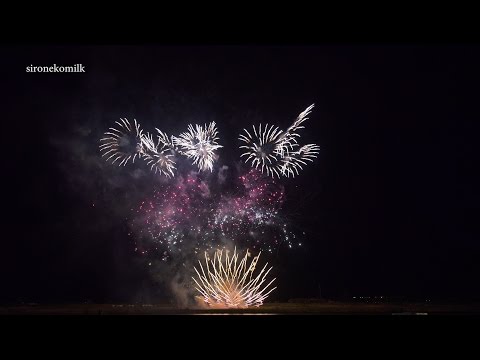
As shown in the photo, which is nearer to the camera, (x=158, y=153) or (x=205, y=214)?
(x=158, y=153)

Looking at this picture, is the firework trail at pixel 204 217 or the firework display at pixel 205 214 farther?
the firework trail at pixel 204 217

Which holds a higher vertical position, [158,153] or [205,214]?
[158,153]

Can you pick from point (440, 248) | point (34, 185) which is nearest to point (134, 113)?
point (34, 185)

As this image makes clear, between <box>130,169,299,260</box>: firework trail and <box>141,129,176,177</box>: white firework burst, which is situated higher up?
<box>141,129,176,177</box>: white firework burst

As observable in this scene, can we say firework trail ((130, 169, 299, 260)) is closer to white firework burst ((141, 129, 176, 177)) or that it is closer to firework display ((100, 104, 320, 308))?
firework display ((100, 104, 320, 308))

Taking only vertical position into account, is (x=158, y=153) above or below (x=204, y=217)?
above

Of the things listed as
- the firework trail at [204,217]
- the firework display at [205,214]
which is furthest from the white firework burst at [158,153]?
the firework trail at [204,217]

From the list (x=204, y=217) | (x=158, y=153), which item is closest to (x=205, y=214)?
(x=204, y=217)

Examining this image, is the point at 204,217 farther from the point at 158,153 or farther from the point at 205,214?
the point at 158,153

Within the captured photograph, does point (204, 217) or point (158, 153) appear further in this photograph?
point (204, 217)

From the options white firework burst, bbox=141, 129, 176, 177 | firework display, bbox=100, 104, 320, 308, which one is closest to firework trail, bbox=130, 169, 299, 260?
firework display, bbox=100, 104, 320, 308

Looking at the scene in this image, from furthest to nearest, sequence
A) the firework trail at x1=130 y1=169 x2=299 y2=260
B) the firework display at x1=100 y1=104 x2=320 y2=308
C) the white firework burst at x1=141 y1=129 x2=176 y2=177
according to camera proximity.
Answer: the firework trail at x1=130 y1=169 x2=299 y2=260 → the firework display at x1=100 y1=104 x2=320 y2=308 → the white firework burst at x1=141 y1=129 x2=176 y2=177

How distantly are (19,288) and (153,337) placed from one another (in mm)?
12427

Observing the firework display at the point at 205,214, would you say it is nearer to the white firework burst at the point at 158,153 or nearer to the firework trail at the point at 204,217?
the firework trail at the point at 204,217
